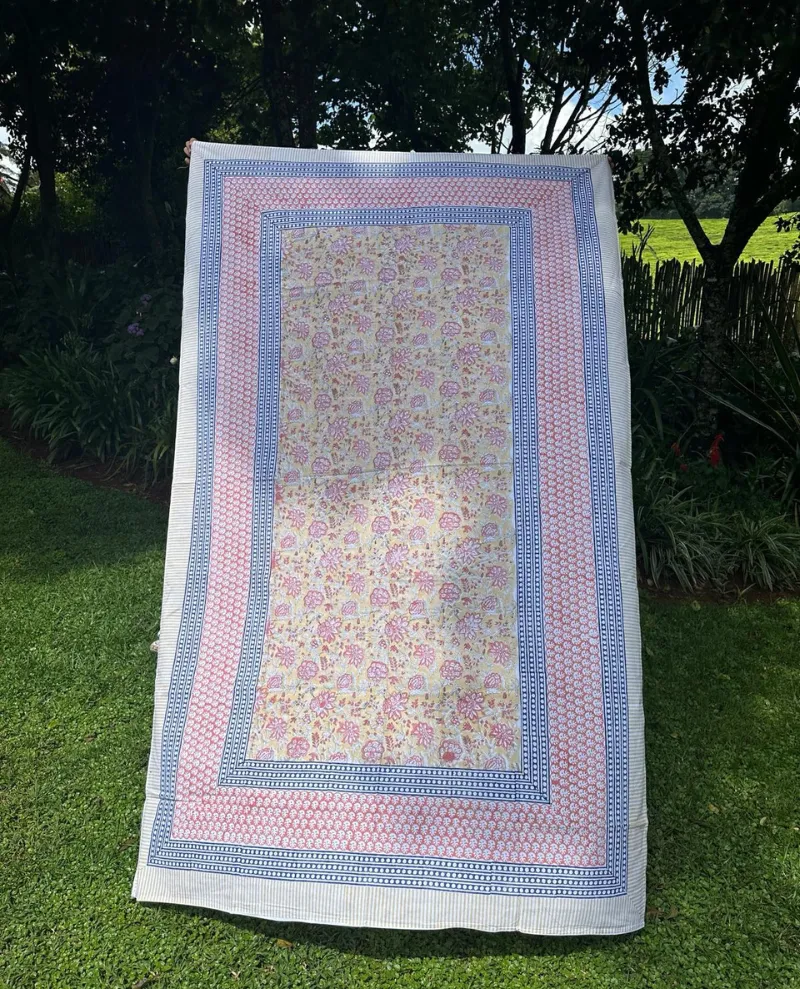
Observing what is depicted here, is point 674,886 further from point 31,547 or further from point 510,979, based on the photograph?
point 31,547

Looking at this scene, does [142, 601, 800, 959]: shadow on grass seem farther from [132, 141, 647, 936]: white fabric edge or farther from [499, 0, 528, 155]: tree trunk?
[499, 0, 528, 155]: tree trunk

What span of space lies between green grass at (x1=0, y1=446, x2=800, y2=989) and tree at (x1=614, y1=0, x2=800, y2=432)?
1.85m

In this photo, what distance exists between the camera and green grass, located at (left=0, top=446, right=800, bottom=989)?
6.25ft

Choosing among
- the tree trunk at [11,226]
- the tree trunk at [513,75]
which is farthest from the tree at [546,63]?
the tree trunk at [11,226]

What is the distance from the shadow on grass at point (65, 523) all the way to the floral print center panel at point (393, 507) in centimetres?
182

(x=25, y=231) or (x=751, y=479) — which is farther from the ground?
(x=25, y=231)

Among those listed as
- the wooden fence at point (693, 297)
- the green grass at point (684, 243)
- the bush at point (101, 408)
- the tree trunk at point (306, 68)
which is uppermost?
the tree trunk at point (306, 68)

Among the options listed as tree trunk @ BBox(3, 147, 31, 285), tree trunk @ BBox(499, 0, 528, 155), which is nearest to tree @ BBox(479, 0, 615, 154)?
tree trunk @ BBox(499, 0, 528, 155)

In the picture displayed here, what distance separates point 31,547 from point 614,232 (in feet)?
10.1

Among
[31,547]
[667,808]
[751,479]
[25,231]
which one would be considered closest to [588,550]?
[667,808]

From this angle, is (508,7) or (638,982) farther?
(508,7)

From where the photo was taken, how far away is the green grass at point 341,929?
1.91m

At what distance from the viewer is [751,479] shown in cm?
405

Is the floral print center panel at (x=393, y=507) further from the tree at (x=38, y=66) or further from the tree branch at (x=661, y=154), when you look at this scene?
the tree at (x=38, y=66)
